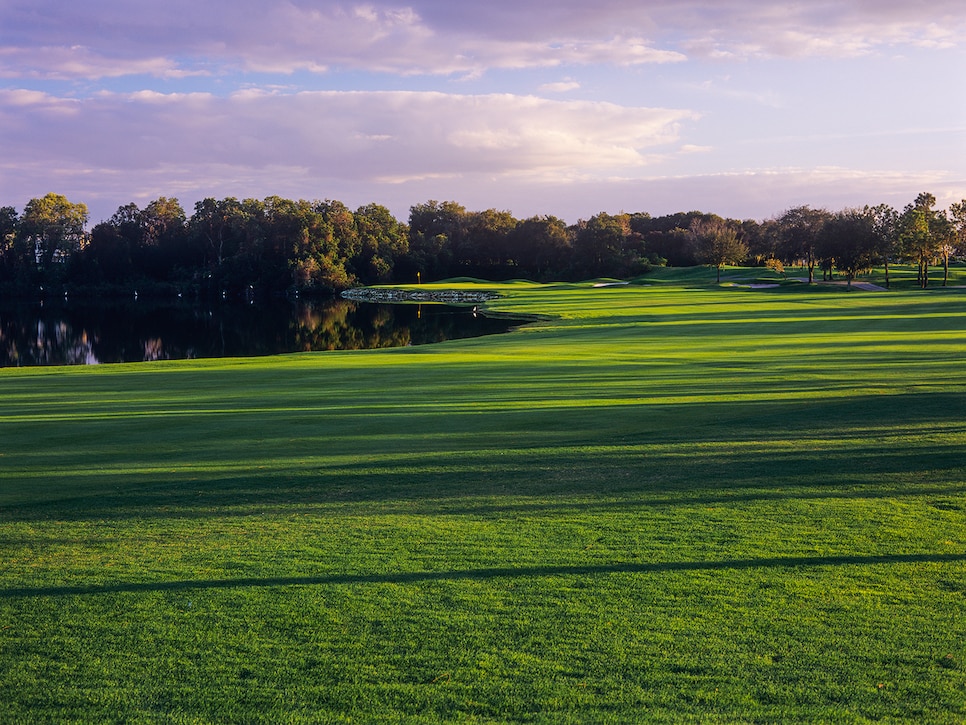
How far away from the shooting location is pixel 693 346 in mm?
32438

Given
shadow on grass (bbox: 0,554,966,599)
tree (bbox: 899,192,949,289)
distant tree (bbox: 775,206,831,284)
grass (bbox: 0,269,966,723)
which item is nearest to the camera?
grass (bbox: 0,269,966,723)

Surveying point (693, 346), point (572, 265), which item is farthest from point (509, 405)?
point (572, 265)

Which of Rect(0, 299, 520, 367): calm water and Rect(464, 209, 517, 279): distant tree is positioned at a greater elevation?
Rect(464, 209, 517, 279): distant tree

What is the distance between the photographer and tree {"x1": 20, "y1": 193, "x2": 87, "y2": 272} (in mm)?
142250

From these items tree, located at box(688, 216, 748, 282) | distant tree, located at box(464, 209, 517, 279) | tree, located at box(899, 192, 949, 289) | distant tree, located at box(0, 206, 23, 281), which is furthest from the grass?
distant tree, located at box(0, 206, 23, 281)

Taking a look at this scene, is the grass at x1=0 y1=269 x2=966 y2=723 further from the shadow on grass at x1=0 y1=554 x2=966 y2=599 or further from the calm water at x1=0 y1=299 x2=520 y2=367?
the calm water at x1=0 y1=299 x2=520 y2=367

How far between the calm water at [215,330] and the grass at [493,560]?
36.1 meters

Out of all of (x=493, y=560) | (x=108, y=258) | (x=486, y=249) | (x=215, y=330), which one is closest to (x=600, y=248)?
(x=486, y=249)

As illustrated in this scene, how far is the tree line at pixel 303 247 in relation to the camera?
443ft

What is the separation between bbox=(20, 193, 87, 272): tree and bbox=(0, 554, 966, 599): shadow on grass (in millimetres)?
150761

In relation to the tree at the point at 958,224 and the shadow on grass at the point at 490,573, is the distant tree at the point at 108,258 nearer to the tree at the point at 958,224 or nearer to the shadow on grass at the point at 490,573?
the tree at the point at 958,224

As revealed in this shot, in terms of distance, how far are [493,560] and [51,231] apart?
15532 centimetres

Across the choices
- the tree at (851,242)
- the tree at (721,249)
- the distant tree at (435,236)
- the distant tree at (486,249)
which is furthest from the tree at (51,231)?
the tree at (851,242)

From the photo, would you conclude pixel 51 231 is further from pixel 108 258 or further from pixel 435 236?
pixel 435 236
